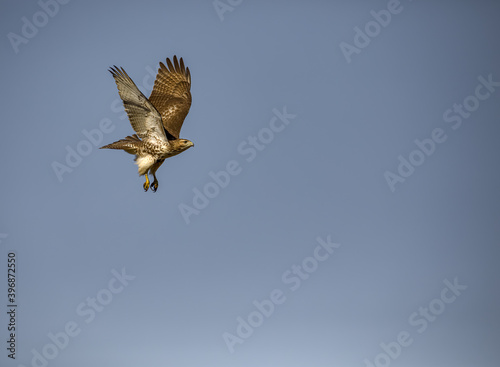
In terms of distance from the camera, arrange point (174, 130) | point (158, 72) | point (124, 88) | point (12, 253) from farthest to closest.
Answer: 1. point (12, 253)
2. point (158, 72)
3. point (174, 130)
4. point (124, 88)

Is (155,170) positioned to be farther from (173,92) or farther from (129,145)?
(173,92)

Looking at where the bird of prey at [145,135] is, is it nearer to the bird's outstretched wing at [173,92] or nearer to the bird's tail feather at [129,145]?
the bird's tail feather at [129,145]

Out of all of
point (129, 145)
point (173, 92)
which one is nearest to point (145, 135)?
point (129, 145)

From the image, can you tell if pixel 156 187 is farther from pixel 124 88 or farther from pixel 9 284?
pixel 9 284

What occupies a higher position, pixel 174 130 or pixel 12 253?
pixel 12 253

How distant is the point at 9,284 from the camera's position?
1436 cm

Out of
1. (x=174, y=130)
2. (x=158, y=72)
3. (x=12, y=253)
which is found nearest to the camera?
(x=174, y=130)

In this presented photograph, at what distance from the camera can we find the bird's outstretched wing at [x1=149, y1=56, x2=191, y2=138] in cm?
1304

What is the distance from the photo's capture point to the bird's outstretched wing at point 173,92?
42.8 feet

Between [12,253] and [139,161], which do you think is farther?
[12,253]

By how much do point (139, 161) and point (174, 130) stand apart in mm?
1209

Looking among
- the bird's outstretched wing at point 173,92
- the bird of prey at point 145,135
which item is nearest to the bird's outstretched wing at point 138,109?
the bird of prey at point 145,135

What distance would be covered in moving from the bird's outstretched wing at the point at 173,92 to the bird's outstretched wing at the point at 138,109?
139 cm

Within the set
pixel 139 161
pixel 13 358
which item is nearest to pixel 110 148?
pixel 139 161
